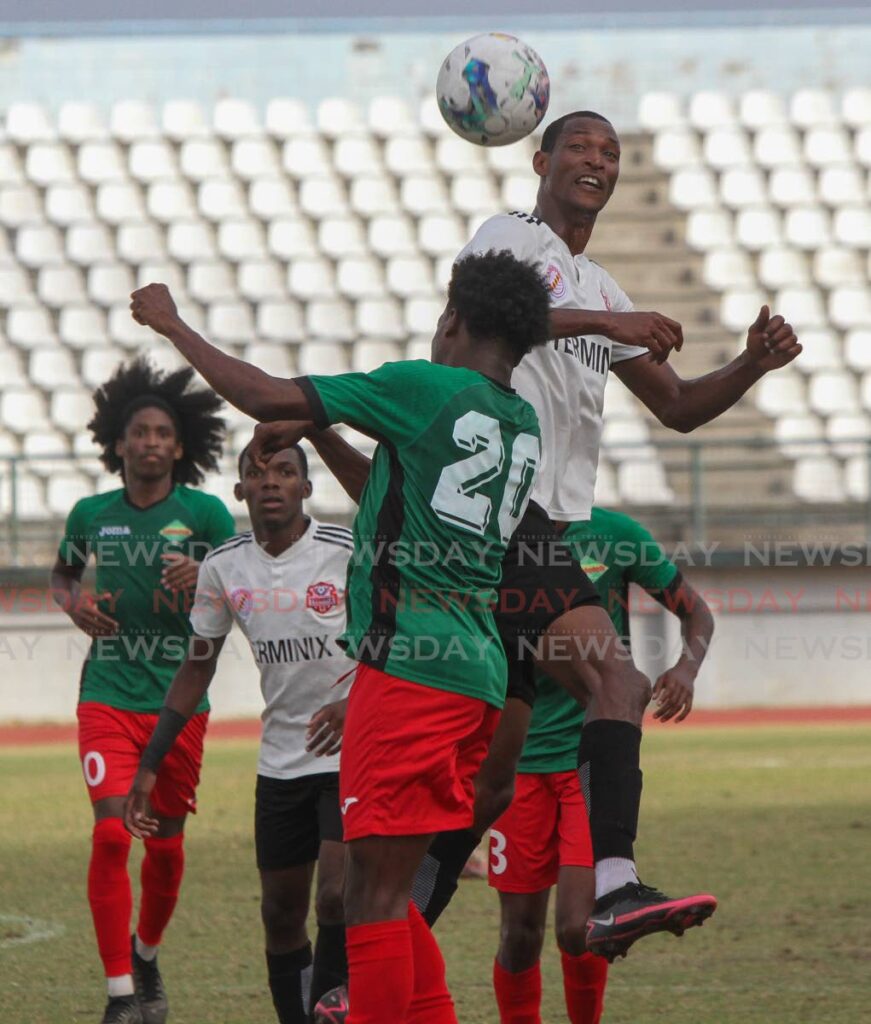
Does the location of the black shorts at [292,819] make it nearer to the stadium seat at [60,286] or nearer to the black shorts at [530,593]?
the black shorts at [530,593]

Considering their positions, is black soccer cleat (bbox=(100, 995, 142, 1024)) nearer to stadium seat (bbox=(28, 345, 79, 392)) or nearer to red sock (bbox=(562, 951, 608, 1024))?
red sock (bbox=(562, 951, 608, 1024))

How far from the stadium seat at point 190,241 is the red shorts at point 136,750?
51.6 ft

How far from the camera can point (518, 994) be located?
512 cm

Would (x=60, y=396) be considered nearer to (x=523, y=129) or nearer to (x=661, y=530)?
(x=661, y=530)

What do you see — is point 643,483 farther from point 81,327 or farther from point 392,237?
point 81,327

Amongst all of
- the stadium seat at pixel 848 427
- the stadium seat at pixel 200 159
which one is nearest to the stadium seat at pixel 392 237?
the stadium seat at pixel 200 159

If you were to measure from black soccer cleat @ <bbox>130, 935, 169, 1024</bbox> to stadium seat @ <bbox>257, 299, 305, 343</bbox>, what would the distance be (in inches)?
602

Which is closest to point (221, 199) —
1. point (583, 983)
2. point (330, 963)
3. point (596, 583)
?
point (596, 583)

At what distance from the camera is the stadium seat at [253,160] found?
22391 millimetres

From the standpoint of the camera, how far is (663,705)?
5.27m

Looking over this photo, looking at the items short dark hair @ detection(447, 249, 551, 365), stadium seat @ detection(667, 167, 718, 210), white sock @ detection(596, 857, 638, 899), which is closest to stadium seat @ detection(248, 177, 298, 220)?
stadium seat @ detection(667, 167, 718, 210)

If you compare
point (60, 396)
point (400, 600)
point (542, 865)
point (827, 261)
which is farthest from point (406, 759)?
point (827, 261)

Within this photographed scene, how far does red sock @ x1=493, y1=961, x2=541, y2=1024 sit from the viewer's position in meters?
5.12

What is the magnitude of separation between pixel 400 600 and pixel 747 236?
18993 millimetres
